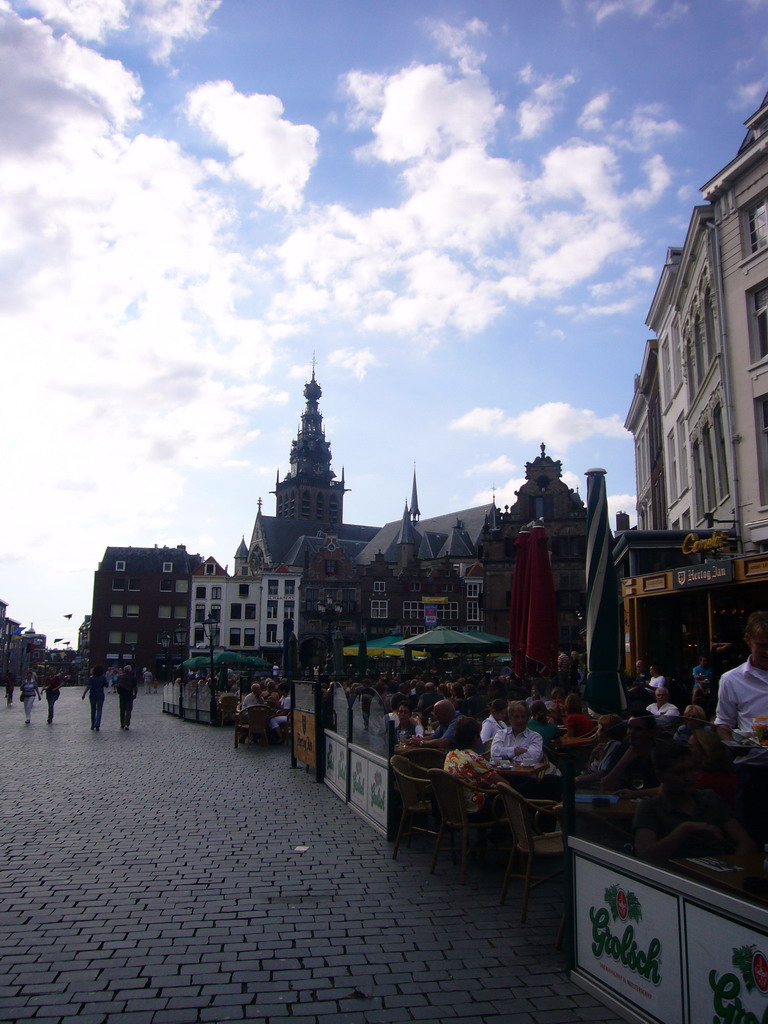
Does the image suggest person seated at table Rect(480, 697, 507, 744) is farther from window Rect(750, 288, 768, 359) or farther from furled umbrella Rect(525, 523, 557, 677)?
window Rect(750, 288, 768, 359)

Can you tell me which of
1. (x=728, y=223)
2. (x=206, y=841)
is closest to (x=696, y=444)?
(x=728, y=223)

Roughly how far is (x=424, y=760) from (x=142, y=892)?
3.26 metres

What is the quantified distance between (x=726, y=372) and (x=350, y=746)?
14124 mm

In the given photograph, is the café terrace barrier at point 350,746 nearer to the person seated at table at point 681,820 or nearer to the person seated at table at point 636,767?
the person seated at table at point 636,767

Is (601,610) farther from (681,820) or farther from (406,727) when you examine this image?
(681,820)

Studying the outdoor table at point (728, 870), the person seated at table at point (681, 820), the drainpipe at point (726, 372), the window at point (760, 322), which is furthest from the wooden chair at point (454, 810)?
the window at point (760, 322)

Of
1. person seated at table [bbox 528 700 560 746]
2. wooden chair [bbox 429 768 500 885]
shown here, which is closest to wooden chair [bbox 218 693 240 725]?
person seated at table [bbox 528 700 560 746]

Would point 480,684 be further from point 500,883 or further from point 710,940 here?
point 710,940

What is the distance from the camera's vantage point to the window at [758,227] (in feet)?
60.9

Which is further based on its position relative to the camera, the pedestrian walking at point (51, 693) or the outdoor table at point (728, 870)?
the pedestrian walking at point (51, 693)

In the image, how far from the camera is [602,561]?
364 inches

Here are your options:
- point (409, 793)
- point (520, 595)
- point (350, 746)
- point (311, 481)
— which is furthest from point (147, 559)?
point (409, 793)

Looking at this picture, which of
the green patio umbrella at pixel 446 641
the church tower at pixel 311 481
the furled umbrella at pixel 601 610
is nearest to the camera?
the furled umbrella at pixel 601 610

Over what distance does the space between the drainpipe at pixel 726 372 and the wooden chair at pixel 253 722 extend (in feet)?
37.1
